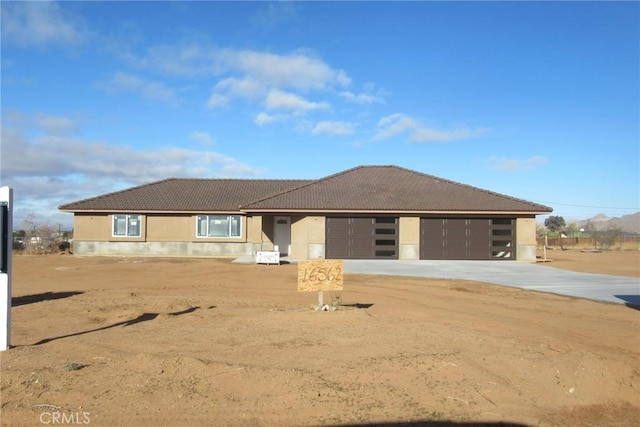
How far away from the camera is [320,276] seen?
11.0m

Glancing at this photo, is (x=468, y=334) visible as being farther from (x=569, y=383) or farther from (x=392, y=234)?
(x=392, y=234)

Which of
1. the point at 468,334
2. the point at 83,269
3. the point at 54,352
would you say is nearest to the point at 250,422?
the point at 54,352

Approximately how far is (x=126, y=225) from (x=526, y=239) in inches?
919

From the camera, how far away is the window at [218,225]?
31.7 m

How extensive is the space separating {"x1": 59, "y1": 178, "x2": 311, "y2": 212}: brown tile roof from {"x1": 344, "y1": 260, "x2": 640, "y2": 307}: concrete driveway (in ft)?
33.2

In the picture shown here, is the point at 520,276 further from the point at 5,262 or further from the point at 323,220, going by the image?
the point at 5,262

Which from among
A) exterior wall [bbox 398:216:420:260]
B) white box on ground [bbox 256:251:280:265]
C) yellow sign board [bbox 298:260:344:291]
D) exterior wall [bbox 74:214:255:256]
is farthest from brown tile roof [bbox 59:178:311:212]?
yellow sign board [bbox 298:260:344:291]

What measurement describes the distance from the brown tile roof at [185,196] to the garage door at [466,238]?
11.3m

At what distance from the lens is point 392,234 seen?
93.9 ft

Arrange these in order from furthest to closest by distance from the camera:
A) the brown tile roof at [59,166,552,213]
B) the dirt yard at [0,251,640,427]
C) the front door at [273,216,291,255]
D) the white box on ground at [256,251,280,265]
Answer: the front door at [273,216,291,255] → the brown tile roof at [59,166,552,213] → the white box on ground at [256,251,280,265] → the dirt yard at [0,251,640,427]

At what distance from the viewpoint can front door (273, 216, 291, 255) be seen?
104ft

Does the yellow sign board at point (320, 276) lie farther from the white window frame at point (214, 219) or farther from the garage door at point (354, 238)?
the white window frame at point (214, 219)

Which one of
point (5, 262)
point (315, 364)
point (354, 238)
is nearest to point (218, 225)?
point (354, 238)

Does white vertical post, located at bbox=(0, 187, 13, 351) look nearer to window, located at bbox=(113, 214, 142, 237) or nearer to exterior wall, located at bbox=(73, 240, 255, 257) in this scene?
exterior wall, located at bbox=(73, 240, 255, 257)
